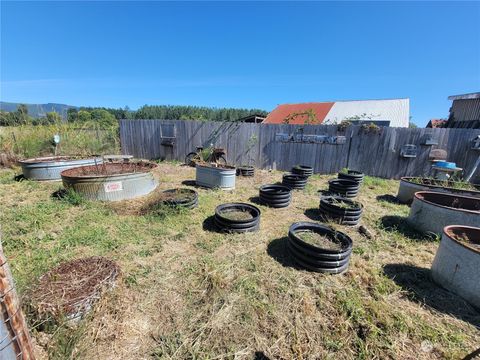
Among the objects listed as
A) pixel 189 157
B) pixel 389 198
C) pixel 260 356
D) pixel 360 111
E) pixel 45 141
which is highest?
pixel 360 111

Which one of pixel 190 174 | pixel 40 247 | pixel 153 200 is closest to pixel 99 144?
pixel 190 174

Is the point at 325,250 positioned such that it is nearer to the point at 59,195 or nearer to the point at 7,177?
the point at 59,195

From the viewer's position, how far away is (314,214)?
4480mm

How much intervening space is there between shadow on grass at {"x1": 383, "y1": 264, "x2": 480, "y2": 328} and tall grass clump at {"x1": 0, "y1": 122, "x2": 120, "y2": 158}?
393 inches

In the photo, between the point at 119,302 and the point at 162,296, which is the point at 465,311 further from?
the point at 119,302

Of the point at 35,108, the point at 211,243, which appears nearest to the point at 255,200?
the point at 211,243

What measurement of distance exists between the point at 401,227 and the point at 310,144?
5153 mm

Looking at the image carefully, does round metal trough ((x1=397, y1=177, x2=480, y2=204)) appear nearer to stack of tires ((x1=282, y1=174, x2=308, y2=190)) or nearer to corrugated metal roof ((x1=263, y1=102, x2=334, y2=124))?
stack of tires ((x1=282, y1=174, x2=308, y2=190))

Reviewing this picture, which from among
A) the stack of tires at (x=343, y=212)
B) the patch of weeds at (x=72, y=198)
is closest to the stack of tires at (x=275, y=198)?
the stack of tires at (x=343, y=212)

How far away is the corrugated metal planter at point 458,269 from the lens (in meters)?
2.21

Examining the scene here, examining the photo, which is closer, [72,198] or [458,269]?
[458,269]

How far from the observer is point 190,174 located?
771cm

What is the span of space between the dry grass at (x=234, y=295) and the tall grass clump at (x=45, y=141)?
5490 millimetres

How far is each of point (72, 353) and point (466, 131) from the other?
10.6m
